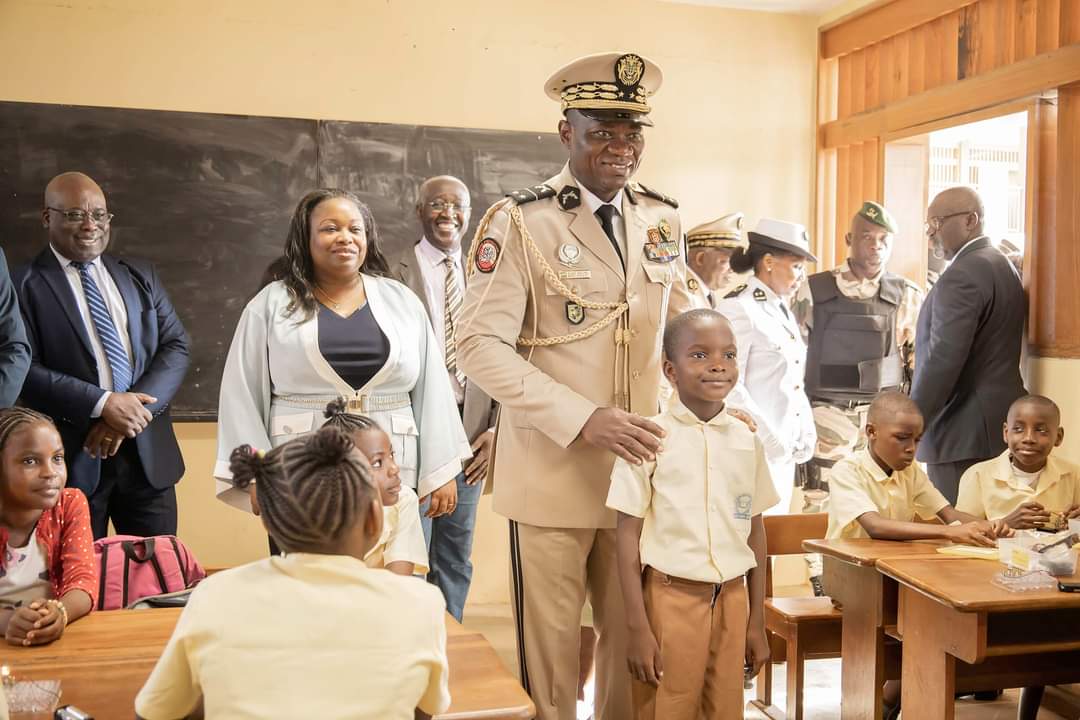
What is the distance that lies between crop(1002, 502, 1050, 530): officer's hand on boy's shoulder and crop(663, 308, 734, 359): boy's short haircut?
1.16 meters

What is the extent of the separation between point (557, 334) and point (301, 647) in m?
1.31

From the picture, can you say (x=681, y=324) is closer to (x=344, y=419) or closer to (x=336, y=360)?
(x=344, y=419)

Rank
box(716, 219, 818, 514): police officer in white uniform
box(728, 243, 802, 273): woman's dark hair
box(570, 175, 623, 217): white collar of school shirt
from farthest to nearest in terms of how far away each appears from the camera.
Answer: box(728, 243, 802, 273): woman's dark hair → box(716, 219, 818, 514): police officer in white uniform → box(570, 175, 623, 217): white collar of school shirt

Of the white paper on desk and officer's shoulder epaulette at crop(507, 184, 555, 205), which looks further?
the white paper on desk

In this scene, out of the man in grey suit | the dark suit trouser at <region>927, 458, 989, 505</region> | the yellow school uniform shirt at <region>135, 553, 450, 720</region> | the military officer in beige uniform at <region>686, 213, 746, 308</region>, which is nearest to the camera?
the yellow school uniform shirt at <region>135, 553, 450, 720</region>

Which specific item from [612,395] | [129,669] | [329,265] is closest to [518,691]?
[129,669]

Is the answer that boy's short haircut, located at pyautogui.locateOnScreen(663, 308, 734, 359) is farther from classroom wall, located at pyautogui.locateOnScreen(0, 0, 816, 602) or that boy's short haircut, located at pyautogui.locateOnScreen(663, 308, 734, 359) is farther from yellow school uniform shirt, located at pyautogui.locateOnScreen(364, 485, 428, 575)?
classroom wall, located at pyautogui.locateOnScreen(0, 0, 816, 602)

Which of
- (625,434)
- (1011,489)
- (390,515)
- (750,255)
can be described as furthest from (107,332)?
(1011,489)

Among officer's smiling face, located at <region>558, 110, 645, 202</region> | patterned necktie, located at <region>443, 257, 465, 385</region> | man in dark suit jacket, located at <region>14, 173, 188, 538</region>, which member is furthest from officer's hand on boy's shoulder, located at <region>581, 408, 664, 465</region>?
man in dark suit jacket, located at <region>14, 173, 188, 538</region>

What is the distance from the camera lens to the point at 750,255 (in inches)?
184

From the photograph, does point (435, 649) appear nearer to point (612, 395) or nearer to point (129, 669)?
point (129, 669)

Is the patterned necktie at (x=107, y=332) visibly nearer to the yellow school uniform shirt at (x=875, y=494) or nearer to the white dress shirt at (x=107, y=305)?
the white dress shirt at (x=107, y=305)

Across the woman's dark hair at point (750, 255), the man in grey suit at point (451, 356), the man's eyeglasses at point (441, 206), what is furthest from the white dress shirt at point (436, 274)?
the woman's dark hair at point (750, 255)

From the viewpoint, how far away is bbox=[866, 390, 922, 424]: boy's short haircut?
3078 mm
